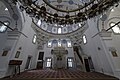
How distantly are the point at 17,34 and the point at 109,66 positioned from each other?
7121 mm

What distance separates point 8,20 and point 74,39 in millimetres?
8938

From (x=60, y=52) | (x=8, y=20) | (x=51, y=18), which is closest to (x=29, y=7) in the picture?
(x=51, y=18)

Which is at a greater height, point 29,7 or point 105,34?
point 105,34

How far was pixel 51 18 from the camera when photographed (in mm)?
2408

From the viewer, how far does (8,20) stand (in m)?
7.34

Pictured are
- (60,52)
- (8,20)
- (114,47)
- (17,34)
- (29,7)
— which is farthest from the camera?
(60,52)

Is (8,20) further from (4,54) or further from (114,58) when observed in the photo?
(114,58)

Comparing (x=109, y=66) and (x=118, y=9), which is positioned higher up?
(x=118, y=9)

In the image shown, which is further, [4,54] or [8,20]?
[8,20]

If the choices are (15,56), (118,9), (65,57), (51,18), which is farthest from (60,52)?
(51,18)

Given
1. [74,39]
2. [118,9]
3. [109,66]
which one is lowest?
[109,66]

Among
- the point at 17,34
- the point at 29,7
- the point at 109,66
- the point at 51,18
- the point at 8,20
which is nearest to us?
the point at 29,7

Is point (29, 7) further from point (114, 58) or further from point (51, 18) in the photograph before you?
point (114, 58)

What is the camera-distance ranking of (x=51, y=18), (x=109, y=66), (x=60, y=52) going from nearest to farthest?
1. (x=51, y=18)
2. (x=109, y=66)
3. (x=60, y=52)
